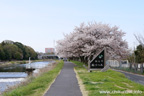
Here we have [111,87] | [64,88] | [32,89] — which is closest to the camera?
[111,87]

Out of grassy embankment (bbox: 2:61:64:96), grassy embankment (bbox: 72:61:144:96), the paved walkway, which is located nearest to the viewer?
grassy embankment (bbox: 72:61:144:96)

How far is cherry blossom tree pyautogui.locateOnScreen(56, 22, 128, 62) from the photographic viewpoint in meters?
33.7

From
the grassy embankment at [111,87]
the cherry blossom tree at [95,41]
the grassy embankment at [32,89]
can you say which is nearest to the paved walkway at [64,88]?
the grassy embankment at [32,89]

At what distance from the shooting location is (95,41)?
1332 inches

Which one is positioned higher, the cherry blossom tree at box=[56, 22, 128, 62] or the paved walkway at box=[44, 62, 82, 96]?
the cherry blossom tree at box=[56, 22, 128, 62]

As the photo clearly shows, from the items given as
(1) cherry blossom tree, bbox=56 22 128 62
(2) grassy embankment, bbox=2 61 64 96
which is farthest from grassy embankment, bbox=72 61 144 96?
(1) cherry blossom tree, bbox=56 22 128 62

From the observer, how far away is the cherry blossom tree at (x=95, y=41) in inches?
1328

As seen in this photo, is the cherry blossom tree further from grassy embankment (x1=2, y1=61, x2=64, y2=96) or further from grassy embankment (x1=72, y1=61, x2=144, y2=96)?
grassy embankment (x1=2, y1=61, x2=64, y2=96)

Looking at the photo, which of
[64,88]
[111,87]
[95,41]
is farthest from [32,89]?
[95,41]

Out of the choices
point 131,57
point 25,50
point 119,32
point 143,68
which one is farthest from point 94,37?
point 25,50

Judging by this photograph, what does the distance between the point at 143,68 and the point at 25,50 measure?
104 meters

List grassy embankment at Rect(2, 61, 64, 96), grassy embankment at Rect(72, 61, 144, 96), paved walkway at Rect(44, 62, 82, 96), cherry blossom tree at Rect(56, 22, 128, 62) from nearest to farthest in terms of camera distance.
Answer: grassy embankment at Rect(72, 61, 144, 96), paved walkway at Rect(44, 62, 82, 96), grassy embankment at Rect(2, 61, 64, 96), cherry blossom tree at Rect(56, 22, 128, 62)

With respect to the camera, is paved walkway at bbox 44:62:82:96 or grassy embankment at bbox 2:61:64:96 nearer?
paved walkway at bbox 44:62:82:96

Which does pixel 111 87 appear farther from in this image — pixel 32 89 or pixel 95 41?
pixel 95 41
